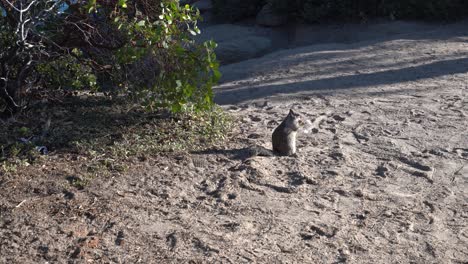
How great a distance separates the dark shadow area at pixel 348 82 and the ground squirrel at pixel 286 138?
216cm

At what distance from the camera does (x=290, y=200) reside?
5594mm

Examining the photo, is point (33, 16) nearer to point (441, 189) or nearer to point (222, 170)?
point (222, 170)

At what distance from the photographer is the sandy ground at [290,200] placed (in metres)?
4.80

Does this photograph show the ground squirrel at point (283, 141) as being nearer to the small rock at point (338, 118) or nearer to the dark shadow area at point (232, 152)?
the dark shadow area at point (232, 152)

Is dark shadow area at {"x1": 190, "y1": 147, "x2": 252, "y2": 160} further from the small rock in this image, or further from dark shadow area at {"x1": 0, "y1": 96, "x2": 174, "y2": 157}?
the small rock

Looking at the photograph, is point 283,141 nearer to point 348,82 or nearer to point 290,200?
point 290,200

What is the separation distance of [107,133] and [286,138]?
1.77 meters

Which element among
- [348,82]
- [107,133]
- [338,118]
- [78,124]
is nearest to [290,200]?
[107,133]

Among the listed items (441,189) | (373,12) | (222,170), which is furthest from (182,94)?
(373,12)

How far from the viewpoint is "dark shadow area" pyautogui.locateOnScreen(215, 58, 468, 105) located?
8859mm

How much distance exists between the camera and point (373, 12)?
13.4 metres

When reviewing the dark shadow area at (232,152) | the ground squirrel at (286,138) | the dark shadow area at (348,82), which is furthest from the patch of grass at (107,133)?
the dark shadow area at (348,82)

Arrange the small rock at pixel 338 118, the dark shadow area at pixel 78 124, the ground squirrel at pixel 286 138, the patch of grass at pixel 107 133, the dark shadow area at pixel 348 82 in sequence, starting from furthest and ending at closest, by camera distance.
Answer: the dark shadow area at pixel 348 82 → the small rock at pixel 338 118 → the dark shadow area at pixel 78 124 → the ground squirrel at pixel 286 138 → the patch of grass at pixel 107 133

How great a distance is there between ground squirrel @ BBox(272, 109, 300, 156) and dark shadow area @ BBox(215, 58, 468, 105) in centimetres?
216
